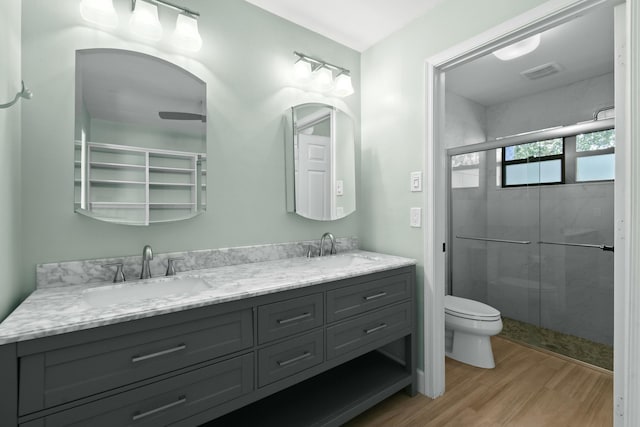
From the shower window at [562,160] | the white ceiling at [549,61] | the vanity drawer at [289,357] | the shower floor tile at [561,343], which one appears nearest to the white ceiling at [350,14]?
the white ceiling at [549,61]

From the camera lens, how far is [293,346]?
133 centimetres

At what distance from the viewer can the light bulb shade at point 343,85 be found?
2150mm

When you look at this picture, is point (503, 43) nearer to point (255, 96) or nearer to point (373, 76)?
point (373, 76)

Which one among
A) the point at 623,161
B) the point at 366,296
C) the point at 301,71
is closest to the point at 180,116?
the point at 301,71

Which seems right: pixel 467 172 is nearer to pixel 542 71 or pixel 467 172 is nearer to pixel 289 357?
pixel 542 71

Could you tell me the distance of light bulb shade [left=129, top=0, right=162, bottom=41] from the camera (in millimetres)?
1409

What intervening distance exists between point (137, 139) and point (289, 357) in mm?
1264

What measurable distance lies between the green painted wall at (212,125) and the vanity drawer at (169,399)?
683 millimetres

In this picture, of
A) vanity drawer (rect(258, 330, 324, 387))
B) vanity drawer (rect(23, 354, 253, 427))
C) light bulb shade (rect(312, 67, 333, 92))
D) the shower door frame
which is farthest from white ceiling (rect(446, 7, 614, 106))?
vanity drawer (rect(23, 354, 253, 427))

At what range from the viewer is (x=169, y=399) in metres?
1.04

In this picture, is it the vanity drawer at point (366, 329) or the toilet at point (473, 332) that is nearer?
the vanity drawer at point (366, 329)

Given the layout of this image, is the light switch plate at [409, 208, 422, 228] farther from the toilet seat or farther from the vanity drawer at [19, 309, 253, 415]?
the vanity drawer at [19, 309, 253, 415]

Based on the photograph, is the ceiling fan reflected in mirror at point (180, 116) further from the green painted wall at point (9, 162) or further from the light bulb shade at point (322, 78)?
the light bulb shade at point (322, 78)

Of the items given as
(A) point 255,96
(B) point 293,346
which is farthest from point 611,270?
(A) point 255,96
